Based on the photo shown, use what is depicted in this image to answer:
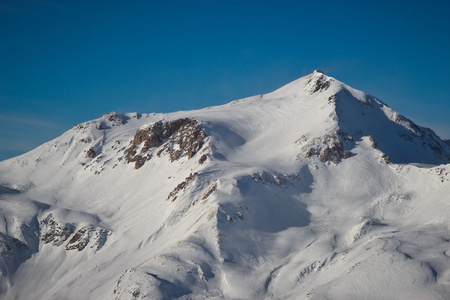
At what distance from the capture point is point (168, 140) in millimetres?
144875

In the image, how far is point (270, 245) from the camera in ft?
322

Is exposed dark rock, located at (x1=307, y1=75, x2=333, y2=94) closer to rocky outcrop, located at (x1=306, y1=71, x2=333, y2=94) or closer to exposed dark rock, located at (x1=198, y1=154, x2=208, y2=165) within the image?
rocky outcrop, located at (x1=306, y1=71, x2=333, y2=94)

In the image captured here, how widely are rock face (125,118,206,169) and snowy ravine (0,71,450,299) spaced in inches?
16.9

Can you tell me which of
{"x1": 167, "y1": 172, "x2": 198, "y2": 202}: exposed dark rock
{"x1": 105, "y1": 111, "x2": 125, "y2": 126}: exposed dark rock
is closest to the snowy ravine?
{"x1": 167, "y1": 172, "x2": 198, "y2": 202}: exposed dark rock

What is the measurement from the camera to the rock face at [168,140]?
135 m

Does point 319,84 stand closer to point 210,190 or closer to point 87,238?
point 210,190

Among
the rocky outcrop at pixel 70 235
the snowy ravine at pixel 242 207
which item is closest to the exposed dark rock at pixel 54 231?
the rocky outcrop at pixel 70 235

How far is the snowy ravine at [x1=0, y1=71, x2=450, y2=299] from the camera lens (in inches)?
3391

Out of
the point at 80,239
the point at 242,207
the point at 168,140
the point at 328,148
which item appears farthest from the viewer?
the point at 168,140

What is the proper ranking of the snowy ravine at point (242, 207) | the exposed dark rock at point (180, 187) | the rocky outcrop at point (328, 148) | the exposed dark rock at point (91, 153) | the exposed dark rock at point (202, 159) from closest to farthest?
the snowy ravine at point (242, 207) < the exposed dark rock at point (180, 187) < the rocky outcrop at point (328, 148) < the exposed dark rock at point (202, 159) < the exposed dark rock at point (91, 153)

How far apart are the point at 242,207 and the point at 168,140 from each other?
49021mm

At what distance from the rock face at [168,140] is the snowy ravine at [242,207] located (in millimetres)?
430

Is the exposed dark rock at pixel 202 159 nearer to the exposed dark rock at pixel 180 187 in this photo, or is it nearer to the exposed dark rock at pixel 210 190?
the exposed dark rock at pixel 180 187

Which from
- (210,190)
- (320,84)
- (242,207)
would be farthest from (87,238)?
(320,84)
